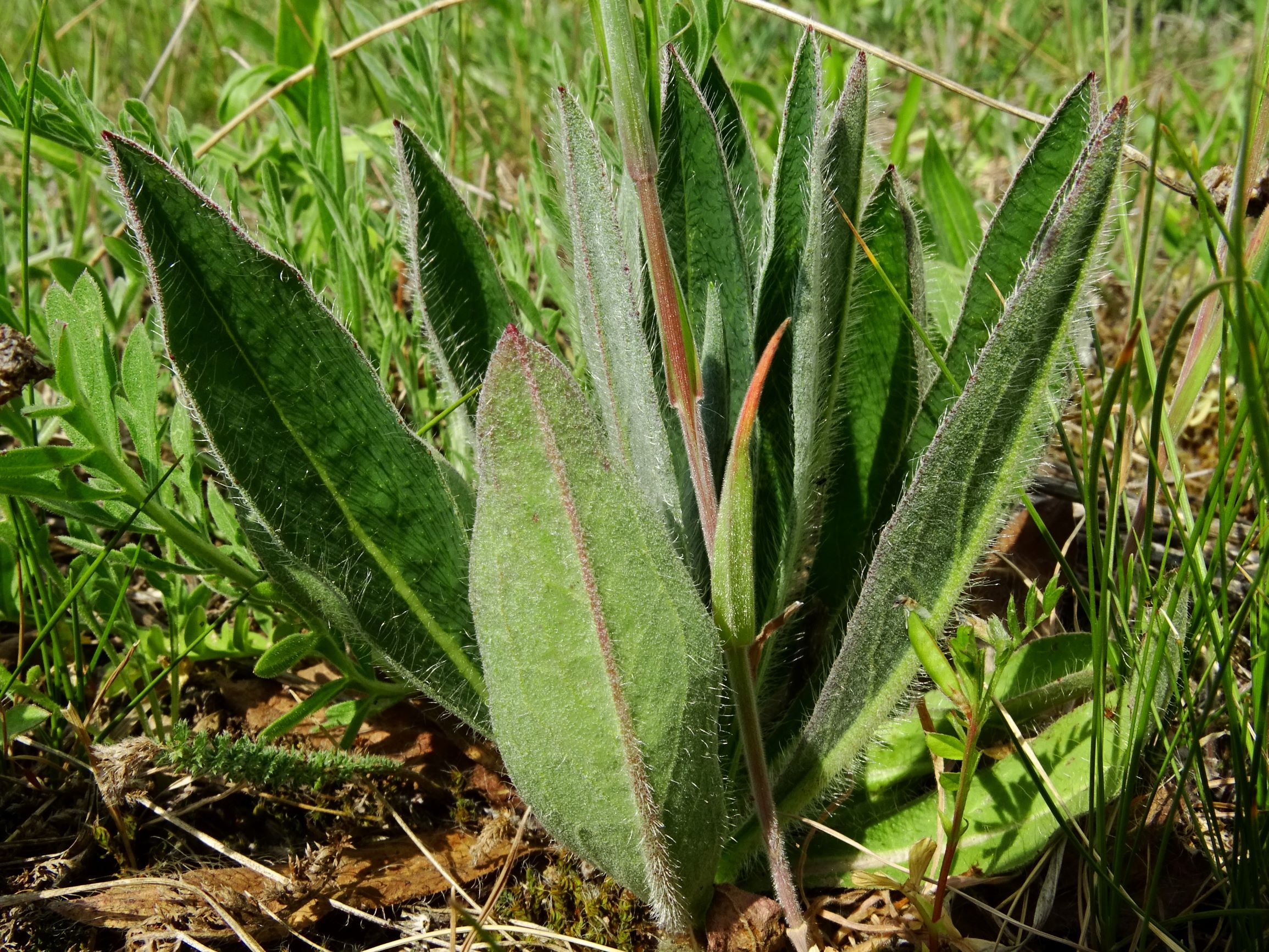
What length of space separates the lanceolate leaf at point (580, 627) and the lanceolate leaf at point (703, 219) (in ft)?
1.49

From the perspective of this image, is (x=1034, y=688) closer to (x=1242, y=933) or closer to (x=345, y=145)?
(x=1242, y=933)

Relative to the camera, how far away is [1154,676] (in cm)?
123

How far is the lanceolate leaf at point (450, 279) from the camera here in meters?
1.58

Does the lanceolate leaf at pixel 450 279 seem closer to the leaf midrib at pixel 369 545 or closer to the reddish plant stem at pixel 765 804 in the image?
the leaf midrib at pixel 369 545

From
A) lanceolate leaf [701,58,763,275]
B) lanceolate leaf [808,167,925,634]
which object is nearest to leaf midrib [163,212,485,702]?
lanceolate leaf [808,167,925,634]

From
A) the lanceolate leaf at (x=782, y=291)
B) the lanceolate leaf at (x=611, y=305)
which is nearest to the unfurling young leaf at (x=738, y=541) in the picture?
the lanceolate leaf at (x=611, y=305)

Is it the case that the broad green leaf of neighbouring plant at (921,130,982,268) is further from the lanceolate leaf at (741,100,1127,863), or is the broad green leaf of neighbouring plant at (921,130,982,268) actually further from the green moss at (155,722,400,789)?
the green moss at (155,722,400,789)

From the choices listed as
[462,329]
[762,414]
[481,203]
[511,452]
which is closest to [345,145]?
[481,203]

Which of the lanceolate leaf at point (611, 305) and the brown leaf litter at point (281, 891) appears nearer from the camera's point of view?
the lanceolate leaf at point (611, 305)

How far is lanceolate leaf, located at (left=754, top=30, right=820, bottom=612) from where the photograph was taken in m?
1.49

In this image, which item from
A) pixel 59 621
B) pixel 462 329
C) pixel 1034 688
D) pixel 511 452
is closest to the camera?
pixel 511 452

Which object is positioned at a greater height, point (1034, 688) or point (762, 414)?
point (762, 414)

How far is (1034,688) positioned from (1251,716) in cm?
28

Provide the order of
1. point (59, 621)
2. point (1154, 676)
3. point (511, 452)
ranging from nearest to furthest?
point (511, 452) → point (1154, 676) → point (59, 621)
